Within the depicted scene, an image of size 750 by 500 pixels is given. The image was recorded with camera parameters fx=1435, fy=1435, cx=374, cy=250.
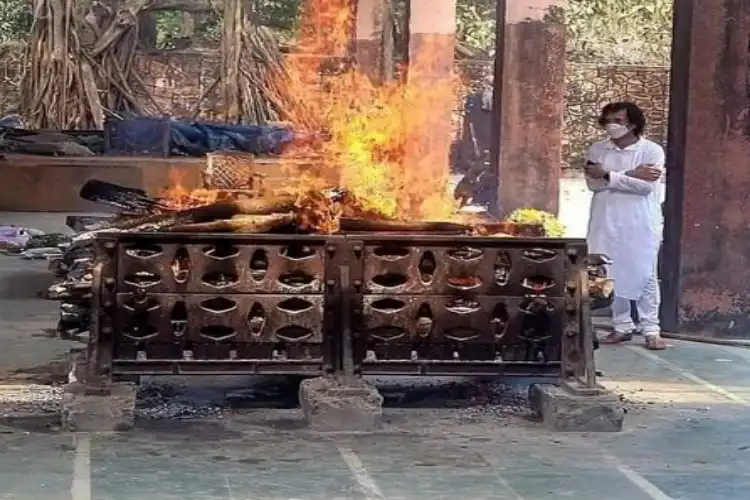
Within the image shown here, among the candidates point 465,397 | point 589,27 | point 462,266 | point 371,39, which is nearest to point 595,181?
point 465,397

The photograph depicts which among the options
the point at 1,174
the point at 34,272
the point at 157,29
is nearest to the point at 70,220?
the point at 34,272

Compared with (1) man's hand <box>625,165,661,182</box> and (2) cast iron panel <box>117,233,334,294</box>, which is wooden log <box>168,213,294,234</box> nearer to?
(2) cast iron panel <box>117,233,334,294</box>

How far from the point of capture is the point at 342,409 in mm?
6961

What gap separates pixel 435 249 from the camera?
7383 mm

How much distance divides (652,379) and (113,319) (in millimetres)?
3350

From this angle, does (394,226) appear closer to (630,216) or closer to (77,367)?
(77,367)

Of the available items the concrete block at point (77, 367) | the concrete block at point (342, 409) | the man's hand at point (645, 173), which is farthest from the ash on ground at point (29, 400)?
the man's hand at point (645, 173)

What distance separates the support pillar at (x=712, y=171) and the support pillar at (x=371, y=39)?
36.4ft

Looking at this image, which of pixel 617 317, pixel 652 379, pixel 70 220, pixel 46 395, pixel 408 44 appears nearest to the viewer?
pixel 46 395

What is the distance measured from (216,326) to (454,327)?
1.22m

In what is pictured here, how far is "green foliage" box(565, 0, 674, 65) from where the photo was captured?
1433 inches

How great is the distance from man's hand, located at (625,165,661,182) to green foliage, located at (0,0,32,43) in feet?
86.3

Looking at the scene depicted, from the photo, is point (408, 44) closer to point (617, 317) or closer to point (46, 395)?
point (617, 317)

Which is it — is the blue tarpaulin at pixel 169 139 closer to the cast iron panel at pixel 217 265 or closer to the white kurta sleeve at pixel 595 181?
the white kurta sleeve at pixel 595 181
